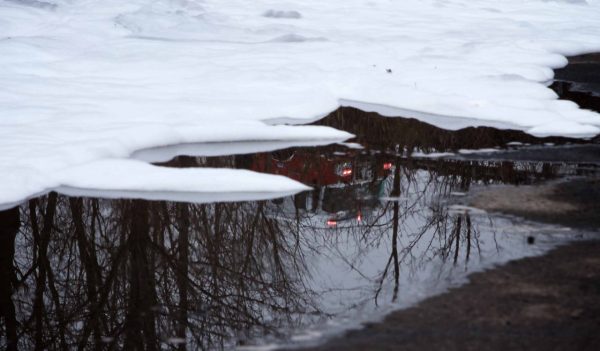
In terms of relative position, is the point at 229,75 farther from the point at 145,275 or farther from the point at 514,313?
the point at 514,313

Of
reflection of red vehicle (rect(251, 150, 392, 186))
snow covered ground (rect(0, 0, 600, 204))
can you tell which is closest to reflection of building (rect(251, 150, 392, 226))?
reflection of red vehicle (rect(251, 150, 392, 186))

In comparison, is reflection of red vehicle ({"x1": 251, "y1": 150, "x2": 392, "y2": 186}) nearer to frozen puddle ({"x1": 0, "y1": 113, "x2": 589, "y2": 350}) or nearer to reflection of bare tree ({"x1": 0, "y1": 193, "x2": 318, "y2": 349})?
frozen puddle ({"x1": 0, "y1": 113, "x2": 589, "y2": 350})

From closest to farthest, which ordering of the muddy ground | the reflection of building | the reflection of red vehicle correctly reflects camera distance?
the muddy ground → the reflection of building → the reflection of red vehicle

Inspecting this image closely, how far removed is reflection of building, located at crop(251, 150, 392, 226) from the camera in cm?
359

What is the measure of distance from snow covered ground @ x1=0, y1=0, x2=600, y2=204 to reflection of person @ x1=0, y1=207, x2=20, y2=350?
96mm

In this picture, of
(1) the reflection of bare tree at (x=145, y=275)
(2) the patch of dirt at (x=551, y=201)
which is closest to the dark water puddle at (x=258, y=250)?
(1) the reflection of bare tree at (x=145, y=275)

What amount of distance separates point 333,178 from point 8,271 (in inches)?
71.7

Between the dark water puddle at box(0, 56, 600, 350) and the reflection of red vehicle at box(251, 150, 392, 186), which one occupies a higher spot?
the reflection of red vehicle at box(251, 150, 392, 186)

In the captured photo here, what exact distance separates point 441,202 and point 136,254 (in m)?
1.58

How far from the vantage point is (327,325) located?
2.31 m

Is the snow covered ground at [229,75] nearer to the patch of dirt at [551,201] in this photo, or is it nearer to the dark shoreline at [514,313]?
the patch of dirt at [551,201]

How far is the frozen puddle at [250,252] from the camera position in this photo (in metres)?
2.38

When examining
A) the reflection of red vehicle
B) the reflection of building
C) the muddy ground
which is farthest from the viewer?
the reflection of red vehicle

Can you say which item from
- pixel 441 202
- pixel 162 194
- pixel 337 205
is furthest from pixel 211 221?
pixel 441 202
